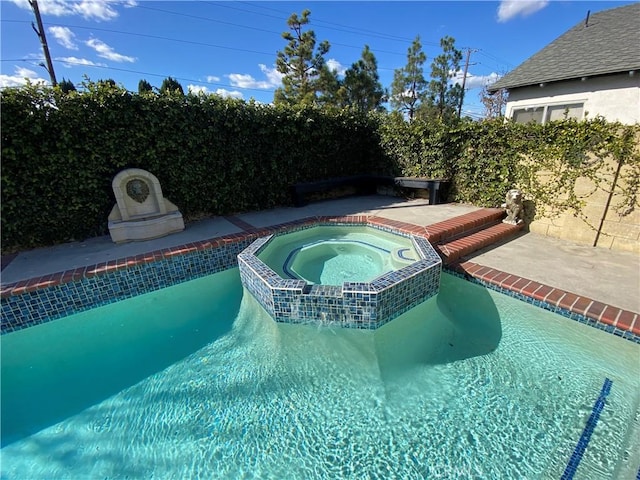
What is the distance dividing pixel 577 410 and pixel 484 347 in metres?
0.94

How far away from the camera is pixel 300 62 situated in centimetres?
1845

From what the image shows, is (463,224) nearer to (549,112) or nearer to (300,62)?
(549,112)

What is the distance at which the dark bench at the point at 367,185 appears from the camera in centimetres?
723

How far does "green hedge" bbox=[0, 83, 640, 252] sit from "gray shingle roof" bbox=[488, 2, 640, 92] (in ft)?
17.4

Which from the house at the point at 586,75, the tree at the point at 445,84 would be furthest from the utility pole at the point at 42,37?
the tree at the point at 445,84

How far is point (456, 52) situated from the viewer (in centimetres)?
2184

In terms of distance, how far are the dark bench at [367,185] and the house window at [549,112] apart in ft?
15.6

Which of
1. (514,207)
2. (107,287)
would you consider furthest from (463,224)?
(107,287)

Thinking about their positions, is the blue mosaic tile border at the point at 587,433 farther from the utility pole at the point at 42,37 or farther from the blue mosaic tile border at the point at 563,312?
the utility pole at the point at 42,37

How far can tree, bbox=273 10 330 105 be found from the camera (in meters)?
18.0

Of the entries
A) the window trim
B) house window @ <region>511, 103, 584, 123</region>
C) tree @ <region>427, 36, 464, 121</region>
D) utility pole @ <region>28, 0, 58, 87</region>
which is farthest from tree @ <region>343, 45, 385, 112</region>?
utility pole @ <region>28, 0, 58, 87</region>

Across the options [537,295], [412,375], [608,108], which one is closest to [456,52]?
[608,108]

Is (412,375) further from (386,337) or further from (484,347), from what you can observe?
(484,347)

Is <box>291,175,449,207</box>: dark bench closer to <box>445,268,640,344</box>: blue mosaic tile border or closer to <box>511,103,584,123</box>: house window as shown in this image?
<box>445,268,640,344</box>: blue mosaic tile border
